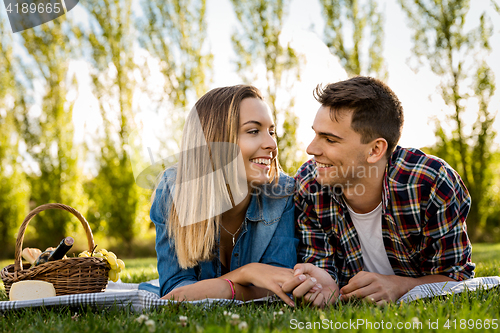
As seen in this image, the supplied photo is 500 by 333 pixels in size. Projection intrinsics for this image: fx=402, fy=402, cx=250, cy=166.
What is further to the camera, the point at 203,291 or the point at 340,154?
the point at 340,154

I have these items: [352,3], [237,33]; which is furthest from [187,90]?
[352,3]

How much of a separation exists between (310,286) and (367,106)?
138 cm

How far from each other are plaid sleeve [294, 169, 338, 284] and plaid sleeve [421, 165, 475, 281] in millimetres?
689

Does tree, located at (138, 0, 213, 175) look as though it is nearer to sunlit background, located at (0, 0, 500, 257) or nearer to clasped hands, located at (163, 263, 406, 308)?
sunlit background, located at (0, 0, 500, 257)

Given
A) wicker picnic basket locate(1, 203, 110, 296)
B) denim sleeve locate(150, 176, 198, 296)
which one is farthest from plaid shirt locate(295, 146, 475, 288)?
wicker picnic basket locate(1, 203, 110, 296)

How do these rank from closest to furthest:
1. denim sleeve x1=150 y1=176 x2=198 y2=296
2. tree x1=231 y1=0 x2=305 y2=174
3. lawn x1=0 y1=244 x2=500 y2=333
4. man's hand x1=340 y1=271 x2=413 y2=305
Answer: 1. lawn x1=0 y1=244 x2=500 y2=333
2. man's hand x1=340 y1=271 x2=413 y2=305
3. denim sleeve x1=150 y1=176 x2=198 y2=296
4. tree x1=231 y1=0 x2=305 y2=174

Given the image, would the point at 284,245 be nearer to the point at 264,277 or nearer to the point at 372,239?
the point at 264,277

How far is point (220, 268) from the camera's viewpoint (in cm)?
316

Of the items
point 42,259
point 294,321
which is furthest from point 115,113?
point 294,321

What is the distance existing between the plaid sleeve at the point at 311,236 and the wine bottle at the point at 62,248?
167cm

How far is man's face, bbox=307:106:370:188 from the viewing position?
2.92 meters

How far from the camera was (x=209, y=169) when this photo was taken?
10.2 ft

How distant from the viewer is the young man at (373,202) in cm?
271

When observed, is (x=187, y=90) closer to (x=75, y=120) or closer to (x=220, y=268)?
(x=75, y=120)
